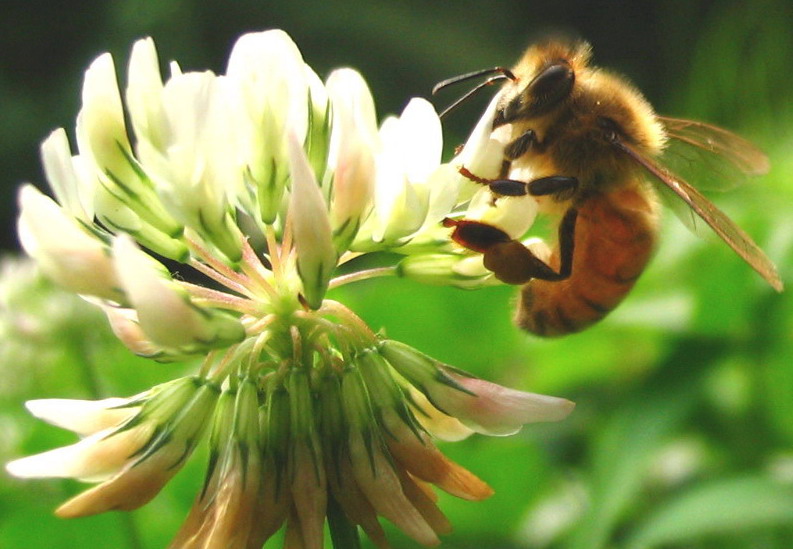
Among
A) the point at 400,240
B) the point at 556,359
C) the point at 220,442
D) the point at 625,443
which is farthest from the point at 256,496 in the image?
the point at 556,359

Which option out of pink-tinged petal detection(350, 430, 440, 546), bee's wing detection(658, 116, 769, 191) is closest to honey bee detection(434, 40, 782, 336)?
bee's wing detection(658, 116, 769, 191)

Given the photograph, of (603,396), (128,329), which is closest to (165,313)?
(128,329)

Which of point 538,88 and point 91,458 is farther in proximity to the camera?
point 538,88

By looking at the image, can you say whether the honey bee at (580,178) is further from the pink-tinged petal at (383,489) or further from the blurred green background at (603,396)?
the pink-tinged petal at (383,489)

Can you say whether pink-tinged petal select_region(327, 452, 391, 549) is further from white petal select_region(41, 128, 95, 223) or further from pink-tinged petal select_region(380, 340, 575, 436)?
white petal select_region(41, 128, 95, 223)

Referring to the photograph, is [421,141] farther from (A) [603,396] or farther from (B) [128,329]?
(A) [603,396]

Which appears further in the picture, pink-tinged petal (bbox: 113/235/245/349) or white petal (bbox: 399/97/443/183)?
white petal (bbox: 399/97/443/183)
